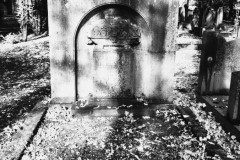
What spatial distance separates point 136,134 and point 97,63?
4.80 ft

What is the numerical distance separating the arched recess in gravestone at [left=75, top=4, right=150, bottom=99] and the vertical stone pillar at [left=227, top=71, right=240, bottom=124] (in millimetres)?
1538

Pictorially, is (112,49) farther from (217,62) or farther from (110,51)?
(217,62)

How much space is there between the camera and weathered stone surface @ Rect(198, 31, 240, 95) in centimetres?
548

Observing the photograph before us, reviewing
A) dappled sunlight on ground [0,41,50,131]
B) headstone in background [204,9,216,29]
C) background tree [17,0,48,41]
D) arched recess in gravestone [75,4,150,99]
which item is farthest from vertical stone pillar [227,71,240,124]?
headstone in background [204,9,216,29]

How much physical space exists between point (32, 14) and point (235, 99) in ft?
35.5

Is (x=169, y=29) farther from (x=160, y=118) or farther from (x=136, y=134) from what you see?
(x=136, y=134)

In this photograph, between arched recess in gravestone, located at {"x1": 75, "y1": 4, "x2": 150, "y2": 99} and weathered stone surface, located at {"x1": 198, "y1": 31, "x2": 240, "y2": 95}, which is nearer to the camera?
arched recess in gravestone, located at {"x1": 75, "y1": 4, "x2": 150, "y2": 99}

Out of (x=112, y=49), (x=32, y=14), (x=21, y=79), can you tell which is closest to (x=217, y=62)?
(x=112, y=49)

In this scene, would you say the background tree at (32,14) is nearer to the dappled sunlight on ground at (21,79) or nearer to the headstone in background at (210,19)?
the dappled sunlight on ground at (21,79)

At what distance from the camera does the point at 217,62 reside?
5574 millimetres

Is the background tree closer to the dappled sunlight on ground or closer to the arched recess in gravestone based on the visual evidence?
the dappled sunlight on ground

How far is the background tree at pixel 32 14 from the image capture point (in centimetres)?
1224

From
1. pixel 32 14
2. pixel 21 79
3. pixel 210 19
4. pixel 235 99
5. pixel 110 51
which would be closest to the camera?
pixel 235 99

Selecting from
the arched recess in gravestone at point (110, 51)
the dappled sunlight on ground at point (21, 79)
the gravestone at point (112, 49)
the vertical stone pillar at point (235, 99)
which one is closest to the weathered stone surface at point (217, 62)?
the gravestone at point (112, 49)
